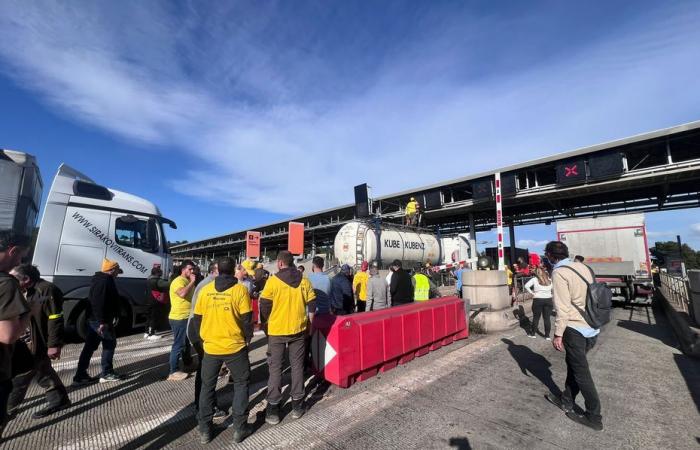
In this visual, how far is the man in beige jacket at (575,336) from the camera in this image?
326 centimetres

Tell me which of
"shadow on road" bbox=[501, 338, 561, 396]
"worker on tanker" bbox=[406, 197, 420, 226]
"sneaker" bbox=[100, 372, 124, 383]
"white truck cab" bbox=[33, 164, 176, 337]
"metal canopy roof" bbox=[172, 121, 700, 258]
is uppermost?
"metal canopy roof" bbox=[172, 121, 700, 258]

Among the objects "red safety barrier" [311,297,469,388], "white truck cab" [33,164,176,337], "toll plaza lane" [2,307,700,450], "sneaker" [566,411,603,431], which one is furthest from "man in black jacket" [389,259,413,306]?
"white truck cab" [33,164,176,337]

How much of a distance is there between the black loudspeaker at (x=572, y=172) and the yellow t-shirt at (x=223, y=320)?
19.6 m

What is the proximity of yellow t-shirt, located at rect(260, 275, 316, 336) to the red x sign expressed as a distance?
18984 millimetres

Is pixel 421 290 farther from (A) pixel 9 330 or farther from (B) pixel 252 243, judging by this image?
(B) pixel 252 243

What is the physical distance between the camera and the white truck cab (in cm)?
663

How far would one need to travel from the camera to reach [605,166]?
633 inches

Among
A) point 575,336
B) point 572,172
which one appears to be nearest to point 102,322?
point 575,336

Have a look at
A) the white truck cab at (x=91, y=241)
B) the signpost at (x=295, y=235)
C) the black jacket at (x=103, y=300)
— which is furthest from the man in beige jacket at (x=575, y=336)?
the signpost at (x=295, y=235)

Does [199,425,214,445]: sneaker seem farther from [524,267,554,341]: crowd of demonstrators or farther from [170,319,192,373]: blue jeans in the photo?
[524,267,554,341]: crowd of demonstrators

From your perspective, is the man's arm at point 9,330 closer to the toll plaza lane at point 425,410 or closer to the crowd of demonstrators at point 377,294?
the toll plaza lane at point 425,410

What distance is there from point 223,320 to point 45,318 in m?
2.30

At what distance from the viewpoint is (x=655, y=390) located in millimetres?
4160

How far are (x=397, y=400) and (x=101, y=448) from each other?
3.16m
